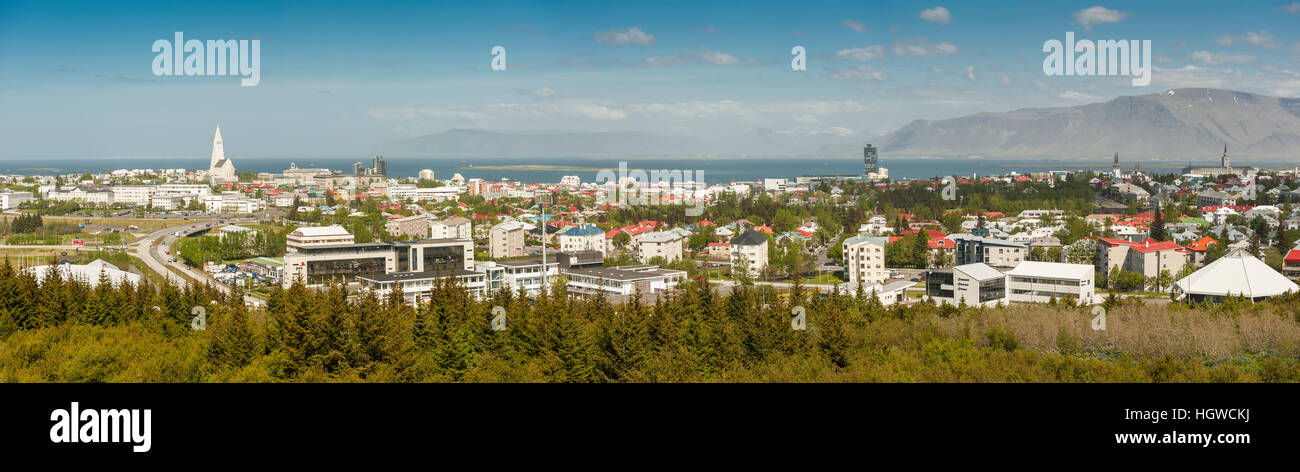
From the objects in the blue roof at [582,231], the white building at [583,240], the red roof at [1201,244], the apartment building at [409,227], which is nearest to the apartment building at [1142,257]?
the red roof at [1201,244]

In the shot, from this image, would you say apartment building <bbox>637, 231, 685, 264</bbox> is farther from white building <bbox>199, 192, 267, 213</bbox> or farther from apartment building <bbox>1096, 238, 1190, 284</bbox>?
white building <bbox>199, 192, 267, 213</bbox>

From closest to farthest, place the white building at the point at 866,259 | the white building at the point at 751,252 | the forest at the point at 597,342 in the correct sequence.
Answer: the forest at the point at 597,342 → the white building at the point at 866,259 → the white building at the point at 751,252

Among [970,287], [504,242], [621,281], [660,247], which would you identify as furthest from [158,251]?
[970,287]

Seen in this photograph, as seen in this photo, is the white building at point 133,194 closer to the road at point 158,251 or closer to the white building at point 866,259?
the road at point 158,251

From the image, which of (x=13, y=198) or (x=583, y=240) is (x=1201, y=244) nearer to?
(x=583, y=240)
